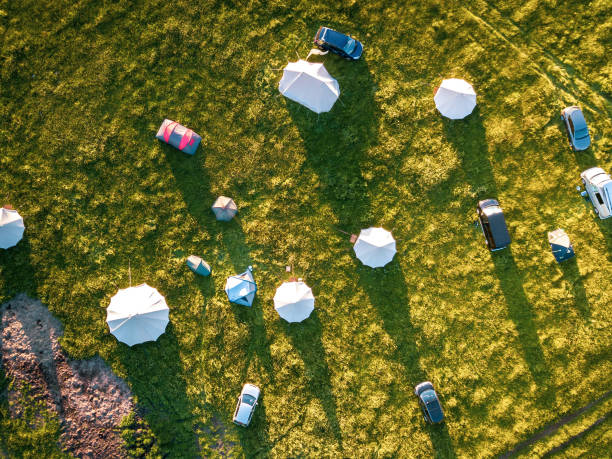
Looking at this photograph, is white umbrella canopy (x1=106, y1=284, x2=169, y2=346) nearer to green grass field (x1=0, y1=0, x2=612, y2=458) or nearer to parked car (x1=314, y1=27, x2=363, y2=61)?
green grass field (x1=0, y1=0, x2=612, y2=458)

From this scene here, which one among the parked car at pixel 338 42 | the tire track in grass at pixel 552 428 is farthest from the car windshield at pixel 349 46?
the tire track in grass at pixel 552 428

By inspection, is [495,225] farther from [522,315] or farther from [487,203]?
[522,315]

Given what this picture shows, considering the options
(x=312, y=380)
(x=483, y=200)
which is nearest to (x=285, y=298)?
(x=312, y=380)

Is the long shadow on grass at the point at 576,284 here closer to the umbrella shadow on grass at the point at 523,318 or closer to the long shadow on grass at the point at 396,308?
the umbrella shadow on grass at the point at 523,318

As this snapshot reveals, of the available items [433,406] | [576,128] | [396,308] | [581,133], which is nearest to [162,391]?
[396,308]

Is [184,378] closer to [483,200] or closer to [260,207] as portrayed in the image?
[260,207]

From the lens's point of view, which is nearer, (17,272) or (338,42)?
(338,42)

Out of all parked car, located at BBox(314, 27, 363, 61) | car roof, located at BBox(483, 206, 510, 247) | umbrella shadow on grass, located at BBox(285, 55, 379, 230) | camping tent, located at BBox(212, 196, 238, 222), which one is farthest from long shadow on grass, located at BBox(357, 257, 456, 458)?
parked car, located at BBox(314, 27, 363, 61)
